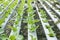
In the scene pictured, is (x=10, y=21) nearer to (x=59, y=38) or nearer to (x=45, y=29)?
(x=45, y=29)

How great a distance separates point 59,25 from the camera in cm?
347

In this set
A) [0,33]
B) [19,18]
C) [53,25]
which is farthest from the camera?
[19,18]

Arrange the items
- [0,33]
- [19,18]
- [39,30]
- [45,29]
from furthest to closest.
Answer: [19,18] → [39,30] → [45,29] → [0,33]

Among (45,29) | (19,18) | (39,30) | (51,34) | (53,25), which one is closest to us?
(51,34)

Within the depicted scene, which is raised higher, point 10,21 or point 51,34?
point 51,34

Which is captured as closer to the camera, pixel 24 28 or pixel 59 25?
pixel 59 25

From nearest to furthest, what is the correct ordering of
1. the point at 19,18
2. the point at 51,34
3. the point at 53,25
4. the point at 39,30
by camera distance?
the point at 51,34, the point at 39,30, the point at 53,25, the point at 19,18

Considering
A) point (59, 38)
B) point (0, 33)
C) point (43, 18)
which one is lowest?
point (43, 18)

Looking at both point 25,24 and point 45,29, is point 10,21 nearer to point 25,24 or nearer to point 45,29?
point 25,24

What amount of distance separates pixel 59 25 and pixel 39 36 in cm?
42

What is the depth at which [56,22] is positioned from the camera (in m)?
3.69

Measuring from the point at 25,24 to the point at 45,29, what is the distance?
80cm

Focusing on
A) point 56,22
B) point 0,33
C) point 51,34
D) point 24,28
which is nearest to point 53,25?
point 56,22

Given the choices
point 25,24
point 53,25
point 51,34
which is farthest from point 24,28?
point 51,34
